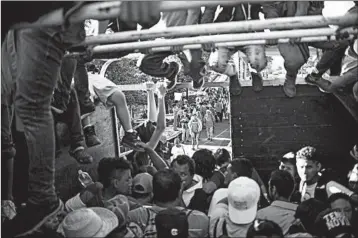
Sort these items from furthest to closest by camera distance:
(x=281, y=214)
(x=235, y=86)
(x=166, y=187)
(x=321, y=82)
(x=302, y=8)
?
(x=235, y=86) → (x=321, y=82) → (x=302, y=8) → (x=166, y=187) → (x=281, y=214)

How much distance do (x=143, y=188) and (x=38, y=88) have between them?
1615 millimetres

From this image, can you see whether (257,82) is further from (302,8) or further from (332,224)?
(332,224)

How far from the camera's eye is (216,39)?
270 centimetres

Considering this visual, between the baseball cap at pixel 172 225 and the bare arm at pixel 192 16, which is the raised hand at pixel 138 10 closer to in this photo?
the baseball cap at pixel 172 225

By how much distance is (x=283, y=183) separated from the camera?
3428 mm

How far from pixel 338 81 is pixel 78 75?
2.44 m

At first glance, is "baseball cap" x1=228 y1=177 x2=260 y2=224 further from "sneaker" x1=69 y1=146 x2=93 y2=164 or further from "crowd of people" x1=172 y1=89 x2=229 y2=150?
"crowd of people" x1=172 y1=89 x2=229 y2=150

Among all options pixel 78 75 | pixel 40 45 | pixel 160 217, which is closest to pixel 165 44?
pixel 40 45

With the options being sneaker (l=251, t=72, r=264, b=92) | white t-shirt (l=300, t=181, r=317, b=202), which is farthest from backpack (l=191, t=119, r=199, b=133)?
white t-shirt (l=300, t=181, r=317, b=202)

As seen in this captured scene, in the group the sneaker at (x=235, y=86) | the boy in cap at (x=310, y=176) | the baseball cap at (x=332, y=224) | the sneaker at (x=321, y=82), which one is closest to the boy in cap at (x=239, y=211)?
the baseball cap at (x=332, y=224)

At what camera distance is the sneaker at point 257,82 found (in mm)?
5398

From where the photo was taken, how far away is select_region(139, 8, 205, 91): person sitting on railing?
404 centimetres

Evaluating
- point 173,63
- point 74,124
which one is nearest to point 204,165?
point 173,63

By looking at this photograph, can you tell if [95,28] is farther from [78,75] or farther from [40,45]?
[40,45]
